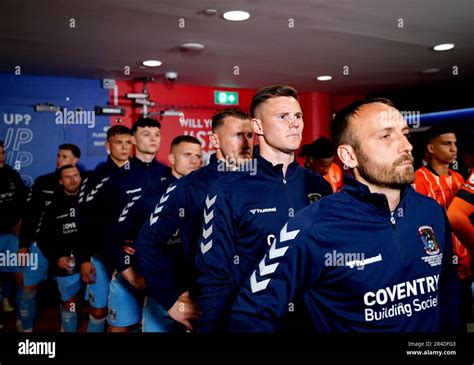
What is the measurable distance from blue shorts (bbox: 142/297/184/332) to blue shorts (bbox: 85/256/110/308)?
2.88 ft

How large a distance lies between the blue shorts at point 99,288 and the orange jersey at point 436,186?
2092mm

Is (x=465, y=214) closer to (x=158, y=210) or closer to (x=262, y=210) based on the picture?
(x=262, y=210)

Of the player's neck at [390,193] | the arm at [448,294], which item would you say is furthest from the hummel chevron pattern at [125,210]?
the arm at [448,294]

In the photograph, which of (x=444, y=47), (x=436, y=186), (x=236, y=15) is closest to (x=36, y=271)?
(x=236, y=15)

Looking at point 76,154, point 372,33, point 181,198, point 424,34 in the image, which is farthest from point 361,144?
point 76,154

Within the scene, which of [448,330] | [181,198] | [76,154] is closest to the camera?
[448,330]

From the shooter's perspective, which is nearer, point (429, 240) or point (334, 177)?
point (429, 240)

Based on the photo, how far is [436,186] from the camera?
9.06 ft

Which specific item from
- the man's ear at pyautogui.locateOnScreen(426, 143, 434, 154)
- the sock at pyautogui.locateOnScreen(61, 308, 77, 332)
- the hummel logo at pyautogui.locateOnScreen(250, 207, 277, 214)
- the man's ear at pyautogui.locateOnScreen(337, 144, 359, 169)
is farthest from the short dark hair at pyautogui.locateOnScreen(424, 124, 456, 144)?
the sock at pyautogui.locateOnScreen(61, 308, 77, 332)

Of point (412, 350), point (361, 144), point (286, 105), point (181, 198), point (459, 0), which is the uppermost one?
point (459, 0)

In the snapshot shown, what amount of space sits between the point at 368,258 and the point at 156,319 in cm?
145

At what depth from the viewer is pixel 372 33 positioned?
385 centimetres

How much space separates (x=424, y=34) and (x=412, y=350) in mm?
3494

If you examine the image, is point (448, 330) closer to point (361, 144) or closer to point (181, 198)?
point (361, 144)
